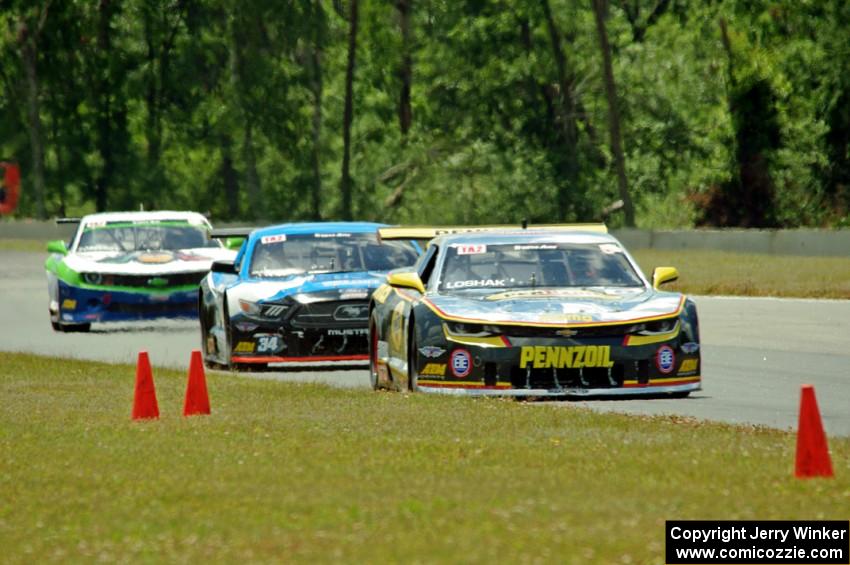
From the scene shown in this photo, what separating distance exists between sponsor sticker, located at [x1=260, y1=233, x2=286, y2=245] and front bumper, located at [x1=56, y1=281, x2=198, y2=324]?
5.62 m

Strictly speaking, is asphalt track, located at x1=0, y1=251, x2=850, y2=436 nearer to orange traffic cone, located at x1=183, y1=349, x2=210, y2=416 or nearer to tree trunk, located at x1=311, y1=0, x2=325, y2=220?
orange traffic cone, located at x1=183, y1=349, x2=210, y2=416

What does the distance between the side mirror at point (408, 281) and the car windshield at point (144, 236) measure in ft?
36.7

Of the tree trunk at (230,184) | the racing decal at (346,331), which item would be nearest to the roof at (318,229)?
the racing decal at (346,331)

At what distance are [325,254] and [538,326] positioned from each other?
233 inches

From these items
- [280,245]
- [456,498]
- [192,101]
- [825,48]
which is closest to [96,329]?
[280,245]

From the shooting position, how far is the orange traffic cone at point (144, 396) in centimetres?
1339

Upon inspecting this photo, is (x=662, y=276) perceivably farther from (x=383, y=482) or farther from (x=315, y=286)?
(x=383, y=482)

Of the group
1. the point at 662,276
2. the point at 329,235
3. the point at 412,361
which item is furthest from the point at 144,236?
the point at 662,276

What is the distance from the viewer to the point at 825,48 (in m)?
53.6

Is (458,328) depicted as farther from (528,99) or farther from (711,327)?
(528,99)

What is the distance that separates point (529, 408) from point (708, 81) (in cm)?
5372

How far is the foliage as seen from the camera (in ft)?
193

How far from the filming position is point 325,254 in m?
19.8

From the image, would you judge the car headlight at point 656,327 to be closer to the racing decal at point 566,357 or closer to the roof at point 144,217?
the racing decal at point 566,357
